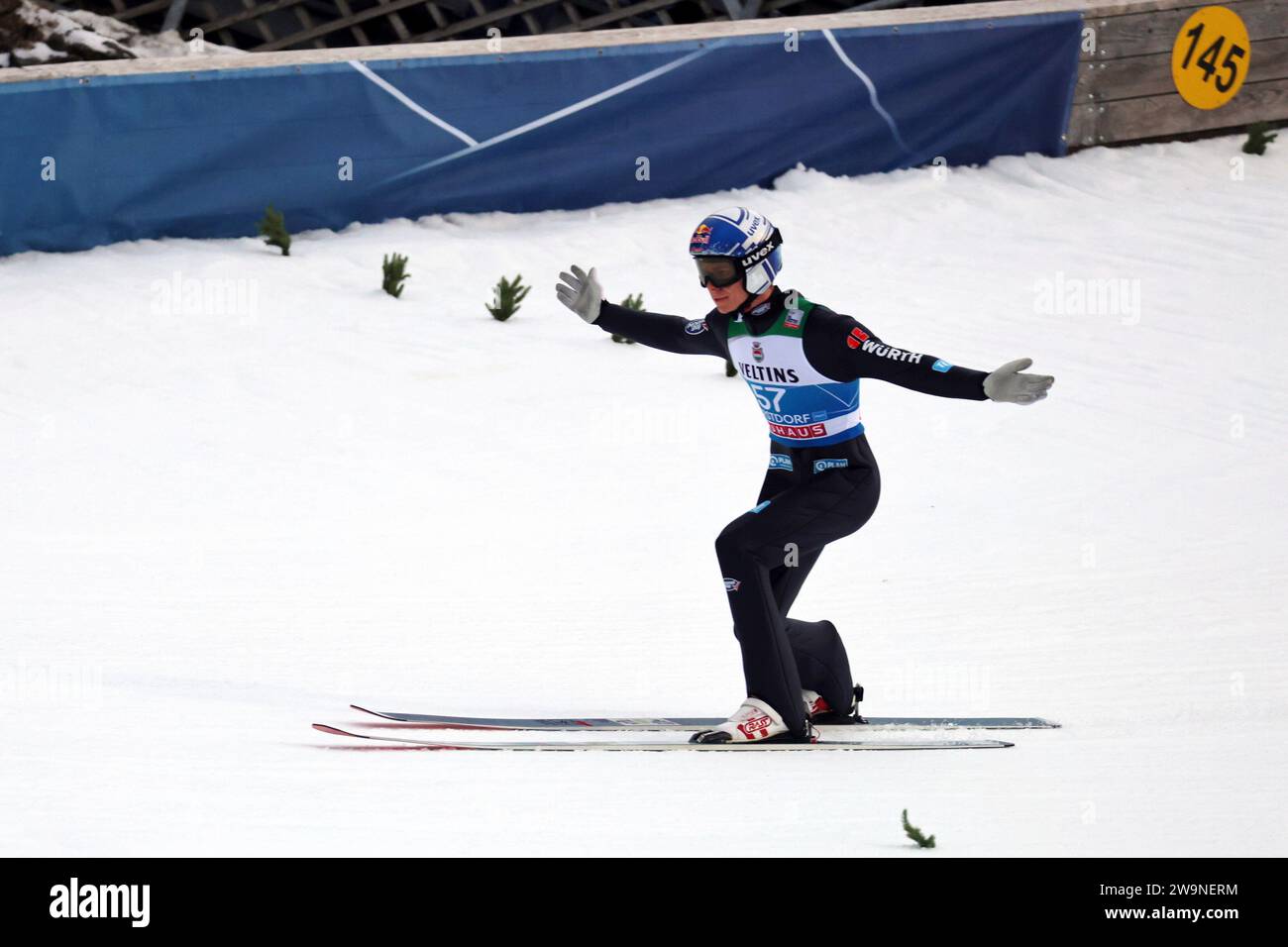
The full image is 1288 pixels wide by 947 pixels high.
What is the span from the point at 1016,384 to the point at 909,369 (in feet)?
1.41

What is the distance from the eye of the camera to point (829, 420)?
→ 5578 mm

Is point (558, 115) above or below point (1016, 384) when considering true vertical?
above

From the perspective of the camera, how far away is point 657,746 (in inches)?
214

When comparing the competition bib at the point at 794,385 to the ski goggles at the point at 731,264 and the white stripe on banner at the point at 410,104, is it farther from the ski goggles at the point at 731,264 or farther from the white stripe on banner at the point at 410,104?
the white stripe on banner at the point at 410,104

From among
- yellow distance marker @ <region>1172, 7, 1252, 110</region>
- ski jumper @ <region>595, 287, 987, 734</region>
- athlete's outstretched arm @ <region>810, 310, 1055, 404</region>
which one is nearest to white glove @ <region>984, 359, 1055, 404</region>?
athlete's outstretched arm @ <region>810, 310, 1055, 404</region>

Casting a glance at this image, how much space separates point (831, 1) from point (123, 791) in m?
13.2

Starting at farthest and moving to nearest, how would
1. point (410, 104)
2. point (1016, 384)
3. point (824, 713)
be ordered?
point (410, 104) < point (824, 713) < point (1016, 384)

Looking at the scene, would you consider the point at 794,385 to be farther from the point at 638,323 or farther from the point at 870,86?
the point at 870,86

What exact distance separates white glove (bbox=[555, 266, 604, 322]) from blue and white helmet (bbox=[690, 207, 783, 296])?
84 centimetres

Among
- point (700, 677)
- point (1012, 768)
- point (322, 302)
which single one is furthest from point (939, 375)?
point (322, 302)

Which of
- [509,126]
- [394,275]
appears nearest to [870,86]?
[509,126]

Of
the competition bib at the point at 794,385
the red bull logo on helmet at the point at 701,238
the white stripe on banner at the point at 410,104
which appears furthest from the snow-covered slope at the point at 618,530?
the red bull logo on helmet at the point at 701,238

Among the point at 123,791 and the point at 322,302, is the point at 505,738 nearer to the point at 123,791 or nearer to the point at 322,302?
the point at 123,791

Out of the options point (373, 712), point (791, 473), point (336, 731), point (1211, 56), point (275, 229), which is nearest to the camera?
point (336, 731)
